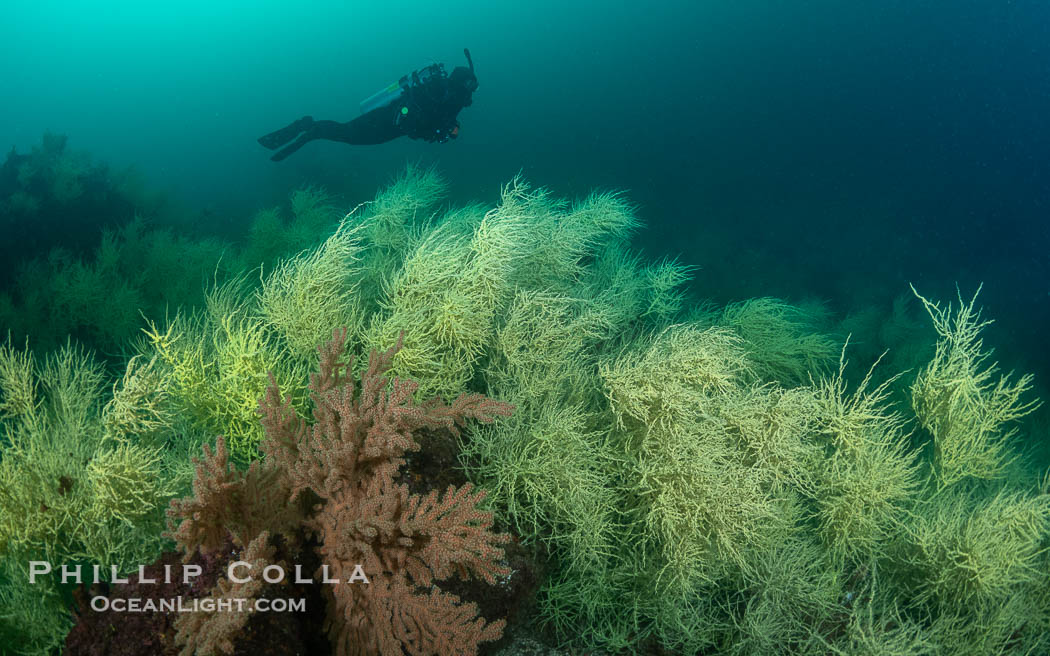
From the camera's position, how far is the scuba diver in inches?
434

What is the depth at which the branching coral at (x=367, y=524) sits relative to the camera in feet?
6.59

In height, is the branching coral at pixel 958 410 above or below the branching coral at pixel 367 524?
below

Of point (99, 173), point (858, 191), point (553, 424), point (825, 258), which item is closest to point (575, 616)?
point (553, 424)

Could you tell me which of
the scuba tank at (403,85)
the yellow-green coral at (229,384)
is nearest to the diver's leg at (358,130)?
the scuba tank at (403,85)

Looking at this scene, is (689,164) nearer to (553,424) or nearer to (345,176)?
(345,176)

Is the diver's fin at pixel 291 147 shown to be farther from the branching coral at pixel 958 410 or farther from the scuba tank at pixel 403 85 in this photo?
the branching coral at pixel 958 410

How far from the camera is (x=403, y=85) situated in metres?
11.4

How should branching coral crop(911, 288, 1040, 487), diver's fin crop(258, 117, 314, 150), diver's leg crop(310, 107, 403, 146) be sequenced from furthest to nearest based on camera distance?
diver's fin crop(258, 117, 314, 150) → diver's leg crop(310, 107, 403, 146) → branching coral crop(911, 288, 1040, 487)

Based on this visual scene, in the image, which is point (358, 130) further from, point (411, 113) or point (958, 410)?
point (958, 410)

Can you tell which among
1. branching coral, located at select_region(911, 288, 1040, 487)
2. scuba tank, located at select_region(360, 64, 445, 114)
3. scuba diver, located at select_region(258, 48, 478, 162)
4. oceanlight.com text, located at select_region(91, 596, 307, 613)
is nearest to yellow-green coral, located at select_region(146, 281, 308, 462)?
oceanlight.com text, located at select_region(91, 596, 307, 613)

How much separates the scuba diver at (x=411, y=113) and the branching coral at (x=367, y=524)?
9.50m

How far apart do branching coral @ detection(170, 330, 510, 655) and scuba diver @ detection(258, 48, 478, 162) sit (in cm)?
950

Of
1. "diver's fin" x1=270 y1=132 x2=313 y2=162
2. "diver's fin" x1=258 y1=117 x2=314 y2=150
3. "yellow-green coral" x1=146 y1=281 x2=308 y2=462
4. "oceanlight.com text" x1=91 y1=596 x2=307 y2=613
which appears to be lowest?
"oceanlight.com text" x1=91 y1=596 x2=307 y2=613

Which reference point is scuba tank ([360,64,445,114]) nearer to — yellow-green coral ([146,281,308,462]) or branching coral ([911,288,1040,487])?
yellow-green coral ([146,281,308,462])
